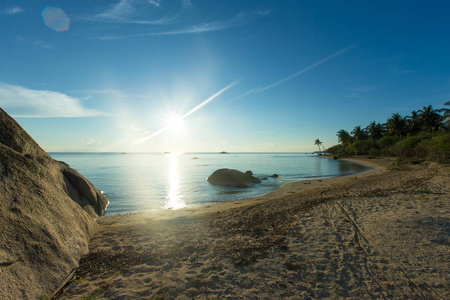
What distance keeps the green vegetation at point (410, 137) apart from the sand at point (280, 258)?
29231 millimetres

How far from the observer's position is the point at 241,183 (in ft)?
76.4

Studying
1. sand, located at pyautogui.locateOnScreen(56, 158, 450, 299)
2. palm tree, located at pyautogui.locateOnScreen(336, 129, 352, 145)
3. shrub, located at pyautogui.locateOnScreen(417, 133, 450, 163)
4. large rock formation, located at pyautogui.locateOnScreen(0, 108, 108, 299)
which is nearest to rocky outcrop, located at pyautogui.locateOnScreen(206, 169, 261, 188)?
sand, located at pyautogui.locateOnScreen(56, 158, 450, 299)

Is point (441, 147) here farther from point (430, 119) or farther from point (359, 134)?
point (359, 134)

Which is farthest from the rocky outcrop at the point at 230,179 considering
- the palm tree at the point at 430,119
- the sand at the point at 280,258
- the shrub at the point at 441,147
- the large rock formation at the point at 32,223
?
the palm tree at the point at 430,119

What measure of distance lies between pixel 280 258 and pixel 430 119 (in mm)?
75801

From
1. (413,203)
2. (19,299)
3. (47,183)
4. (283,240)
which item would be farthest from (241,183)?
(19,299)

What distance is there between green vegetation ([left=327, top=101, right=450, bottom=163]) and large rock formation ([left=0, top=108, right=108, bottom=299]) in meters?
37.2

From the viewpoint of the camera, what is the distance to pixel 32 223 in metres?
4.72

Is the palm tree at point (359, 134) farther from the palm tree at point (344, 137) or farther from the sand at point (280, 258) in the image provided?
the sand at point (280, 258)

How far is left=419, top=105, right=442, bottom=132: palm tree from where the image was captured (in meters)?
55.2

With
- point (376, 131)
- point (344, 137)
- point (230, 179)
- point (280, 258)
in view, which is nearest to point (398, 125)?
point (376, 131)

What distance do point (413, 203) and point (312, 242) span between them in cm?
655

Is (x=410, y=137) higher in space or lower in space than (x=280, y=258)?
higher

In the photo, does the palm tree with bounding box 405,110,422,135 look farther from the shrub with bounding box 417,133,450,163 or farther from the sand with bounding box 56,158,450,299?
the sand with bounding box 56,158,450,299
